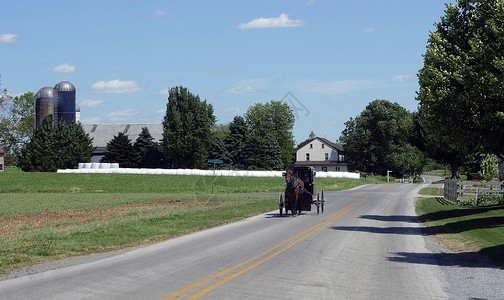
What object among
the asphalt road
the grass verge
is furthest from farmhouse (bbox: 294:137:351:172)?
the asphalt road

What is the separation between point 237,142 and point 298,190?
85057 millimetres

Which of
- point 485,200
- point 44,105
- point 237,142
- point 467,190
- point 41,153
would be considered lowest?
point 485,200

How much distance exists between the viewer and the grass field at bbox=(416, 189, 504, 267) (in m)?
17.7

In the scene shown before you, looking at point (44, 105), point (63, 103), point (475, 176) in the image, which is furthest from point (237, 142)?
point (475, 176)

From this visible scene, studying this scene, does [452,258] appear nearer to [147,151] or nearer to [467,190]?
[467,190]

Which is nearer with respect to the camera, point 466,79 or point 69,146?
point 466,79

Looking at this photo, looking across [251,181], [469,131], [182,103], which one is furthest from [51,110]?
[469,131]

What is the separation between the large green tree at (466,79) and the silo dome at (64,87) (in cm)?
7793

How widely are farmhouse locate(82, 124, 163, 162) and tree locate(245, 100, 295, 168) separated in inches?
1007

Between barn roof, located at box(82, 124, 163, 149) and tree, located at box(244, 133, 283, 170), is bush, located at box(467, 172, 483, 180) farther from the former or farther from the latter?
barn roof, located at box(82, 124, 163, 149)

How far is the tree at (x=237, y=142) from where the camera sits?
373 ft

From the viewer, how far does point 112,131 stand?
121938 mm

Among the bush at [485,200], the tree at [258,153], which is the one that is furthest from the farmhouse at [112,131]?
the bush at [485,200]

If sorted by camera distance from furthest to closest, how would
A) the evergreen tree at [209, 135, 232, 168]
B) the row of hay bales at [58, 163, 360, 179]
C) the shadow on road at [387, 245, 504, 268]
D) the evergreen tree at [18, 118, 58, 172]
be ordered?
the evergreen tree at [209, 135, 232, 168] < the evergreen tree at [18, 118, 58, 172] < the row of hay bales at [58, 163, 360, 179] < the shadow on road at [387, 245, 504, 268]
